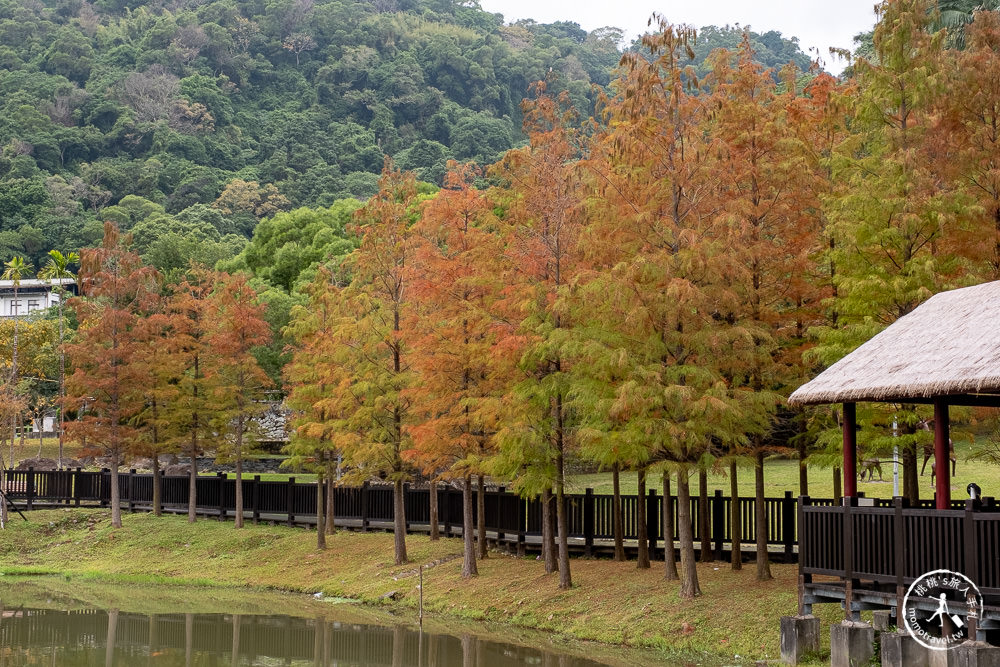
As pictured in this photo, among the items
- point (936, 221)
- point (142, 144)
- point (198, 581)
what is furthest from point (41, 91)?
point (936, 221)

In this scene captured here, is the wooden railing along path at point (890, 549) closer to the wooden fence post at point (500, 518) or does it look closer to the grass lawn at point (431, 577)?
the grass lawn at point (431, 577)

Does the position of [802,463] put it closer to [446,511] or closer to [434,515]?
[434,515]

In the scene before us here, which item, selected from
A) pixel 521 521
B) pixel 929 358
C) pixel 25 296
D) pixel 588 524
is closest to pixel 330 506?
pixel 521 521

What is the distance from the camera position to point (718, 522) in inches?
930

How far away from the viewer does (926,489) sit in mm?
29625

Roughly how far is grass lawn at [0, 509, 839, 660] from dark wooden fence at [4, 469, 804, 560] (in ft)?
2.29

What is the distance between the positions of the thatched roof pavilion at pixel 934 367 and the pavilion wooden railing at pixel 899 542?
0.58m

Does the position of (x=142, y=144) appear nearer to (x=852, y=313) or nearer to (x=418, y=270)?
(x=418, y=270)

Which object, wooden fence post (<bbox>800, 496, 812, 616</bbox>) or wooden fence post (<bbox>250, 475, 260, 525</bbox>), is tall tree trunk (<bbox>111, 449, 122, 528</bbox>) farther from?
wooden fence post (<bbox>800, 496, 812, 616</bbox>)

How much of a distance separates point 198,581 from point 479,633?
11.7 metres

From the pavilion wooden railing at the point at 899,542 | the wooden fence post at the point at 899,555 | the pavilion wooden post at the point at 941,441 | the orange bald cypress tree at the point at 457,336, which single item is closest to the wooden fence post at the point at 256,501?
→ the orange bald cypress tree at the point at 457,336

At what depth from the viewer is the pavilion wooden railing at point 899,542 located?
13.5 m

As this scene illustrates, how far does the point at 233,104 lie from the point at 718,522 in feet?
351

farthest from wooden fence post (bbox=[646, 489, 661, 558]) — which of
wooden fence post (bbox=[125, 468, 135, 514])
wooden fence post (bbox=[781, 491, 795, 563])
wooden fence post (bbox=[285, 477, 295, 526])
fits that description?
wooden fence post (bbox=[125, 468, 135, 514])
